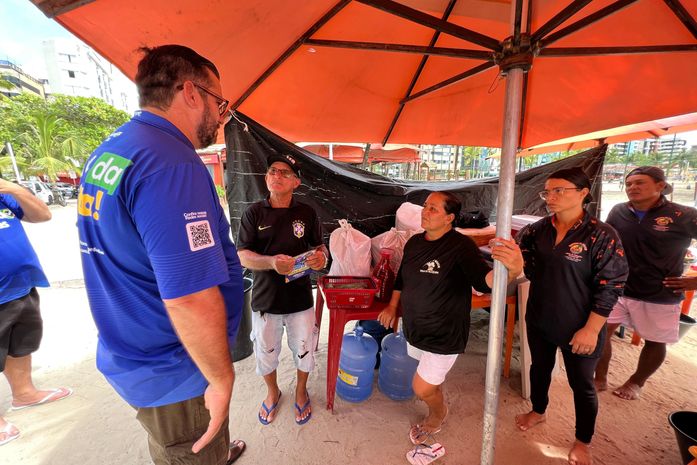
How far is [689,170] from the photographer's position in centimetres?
3266

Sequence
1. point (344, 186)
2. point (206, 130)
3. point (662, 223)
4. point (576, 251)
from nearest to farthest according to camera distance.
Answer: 1. point (206, 130)
2. point (576, 251)
3. point (662, 223)
4. point (344, 186)

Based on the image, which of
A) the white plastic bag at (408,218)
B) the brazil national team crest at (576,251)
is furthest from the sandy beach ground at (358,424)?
the white plastic bag at (408,218)

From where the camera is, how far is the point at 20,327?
2.30m

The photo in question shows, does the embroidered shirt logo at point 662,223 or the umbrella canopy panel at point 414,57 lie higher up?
the umbrella canopy panel at point 414,57

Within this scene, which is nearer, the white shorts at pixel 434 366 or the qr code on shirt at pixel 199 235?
the qr code on shirt at pixel 199 235

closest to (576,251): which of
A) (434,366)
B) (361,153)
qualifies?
(434,366)

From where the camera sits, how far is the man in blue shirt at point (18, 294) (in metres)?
2.15

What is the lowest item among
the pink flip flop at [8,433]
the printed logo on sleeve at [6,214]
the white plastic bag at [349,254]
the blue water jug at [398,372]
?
the pink flip flop at [8,433]

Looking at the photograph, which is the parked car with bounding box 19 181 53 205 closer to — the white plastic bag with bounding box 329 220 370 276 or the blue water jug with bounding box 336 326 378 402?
the white plastic bag with bounding box 329 220 370 276

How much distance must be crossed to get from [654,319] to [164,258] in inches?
143

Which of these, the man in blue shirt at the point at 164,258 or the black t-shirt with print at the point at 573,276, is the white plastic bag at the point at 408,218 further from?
the man in blue shirt at the point at 164,258

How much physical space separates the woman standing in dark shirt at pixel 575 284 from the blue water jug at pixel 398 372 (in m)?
1.05

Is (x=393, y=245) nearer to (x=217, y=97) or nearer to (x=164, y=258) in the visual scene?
(x=217, y=97)

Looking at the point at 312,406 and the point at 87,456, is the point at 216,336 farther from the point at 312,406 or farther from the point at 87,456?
the point at 87,456
